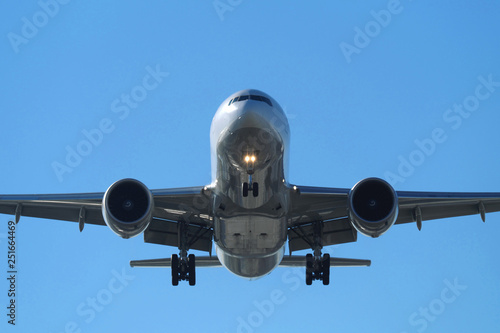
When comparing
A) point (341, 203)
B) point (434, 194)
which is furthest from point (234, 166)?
point (434, 194)

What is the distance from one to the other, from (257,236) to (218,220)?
4.18 feet

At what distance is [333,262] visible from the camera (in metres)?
25.7

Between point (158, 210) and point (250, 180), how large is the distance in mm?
4633

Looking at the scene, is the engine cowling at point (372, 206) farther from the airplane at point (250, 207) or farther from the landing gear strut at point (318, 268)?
the landing gear strut at point (318, 268)

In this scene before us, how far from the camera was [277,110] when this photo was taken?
21.5 m

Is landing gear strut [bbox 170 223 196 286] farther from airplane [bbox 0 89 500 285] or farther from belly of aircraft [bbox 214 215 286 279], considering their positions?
belly of aircraft [bbox 214 215 286 279]

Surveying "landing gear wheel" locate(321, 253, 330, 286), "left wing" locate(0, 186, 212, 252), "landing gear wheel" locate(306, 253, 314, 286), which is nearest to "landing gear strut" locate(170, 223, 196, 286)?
"left wing" locate(0, 186, 212, 252)

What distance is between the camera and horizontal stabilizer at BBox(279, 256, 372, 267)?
25.4m

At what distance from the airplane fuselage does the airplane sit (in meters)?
0.03

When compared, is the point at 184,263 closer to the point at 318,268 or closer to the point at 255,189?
the point at 318,268

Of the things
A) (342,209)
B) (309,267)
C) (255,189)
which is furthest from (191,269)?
(255,189)

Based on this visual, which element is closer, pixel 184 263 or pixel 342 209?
pixel 342 209

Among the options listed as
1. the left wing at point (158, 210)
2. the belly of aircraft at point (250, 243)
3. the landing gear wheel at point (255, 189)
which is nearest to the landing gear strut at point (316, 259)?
the belly of aircraft at point (250, 243)

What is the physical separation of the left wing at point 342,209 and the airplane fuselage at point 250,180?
115cm
